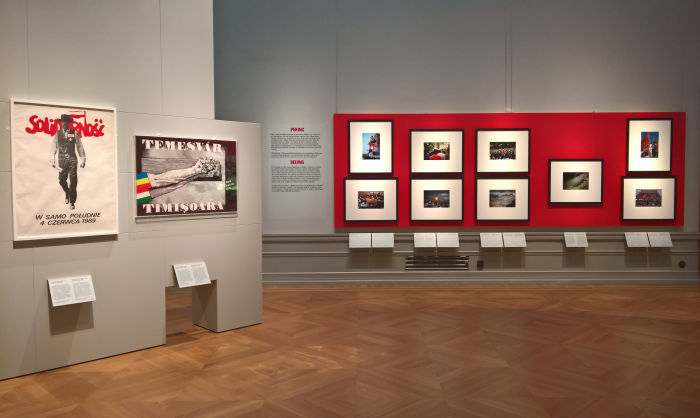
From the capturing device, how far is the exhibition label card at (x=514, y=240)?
9.74 meters

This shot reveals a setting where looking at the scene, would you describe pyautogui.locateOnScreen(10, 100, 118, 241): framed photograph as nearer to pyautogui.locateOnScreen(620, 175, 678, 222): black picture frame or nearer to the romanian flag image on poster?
the romanian flag image on poster

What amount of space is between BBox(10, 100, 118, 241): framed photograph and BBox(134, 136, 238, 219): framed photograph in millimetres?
335

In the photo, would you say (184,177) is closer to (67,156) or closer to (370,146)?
(67,156)

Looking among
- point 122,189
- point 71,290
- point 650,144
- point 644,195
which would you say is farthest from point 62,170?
point 650,144

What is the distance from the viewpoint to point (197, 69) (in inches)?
256

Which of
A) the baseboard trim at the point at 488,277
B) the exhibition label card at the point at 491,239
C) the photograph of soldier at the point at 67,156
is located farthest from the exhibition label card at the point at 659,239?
the photograph of soldier at the point at 67,156

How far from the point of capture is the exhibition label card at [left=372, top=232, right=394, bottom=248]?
974 centimetres

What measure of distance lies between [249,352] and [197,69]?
3.62 meters

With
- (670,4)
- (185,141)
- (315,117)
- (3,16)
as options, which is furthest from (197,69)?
(670,4)

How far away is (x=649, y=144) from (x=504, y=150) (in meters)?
2.83

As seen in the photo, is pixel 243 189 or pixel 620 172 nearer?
pixel 243 189

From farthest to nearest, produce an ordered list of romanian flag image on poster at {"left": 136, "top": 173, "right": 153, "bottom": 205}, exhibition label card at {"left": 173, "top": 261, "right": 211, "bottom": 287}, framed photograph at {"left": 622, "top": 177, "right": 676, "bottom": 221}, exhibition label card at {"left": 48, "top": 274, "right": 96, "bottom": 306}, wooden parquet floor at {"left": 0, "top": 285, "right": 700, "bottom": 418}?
framed photograph at {"left": 622, "top": 177, "right": 676, "bottom": 221}, exhibition label card at {"left": 173, "top": 261, "right": 211, "bottom": 287}, romanian flag image on poster at {"left": 136, "top": 173, "right": 153, "bottom": 205}, exhibition label card at {"left": 48, "top": 274, "right": 96, "bottom": 306}, wooden parquet floor at {"left": 0, "top": 285, "right": 700, "bottom": 418}

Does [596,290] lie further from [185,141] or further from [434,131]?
[185,141]

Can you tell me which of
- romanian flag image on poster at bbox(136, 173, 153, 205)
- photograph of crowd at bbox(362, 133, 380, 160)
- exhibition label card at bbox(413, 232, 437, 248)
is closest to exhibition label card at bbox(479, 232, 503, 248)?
exhibition label card at bbox(413, 232, 437, 248)
